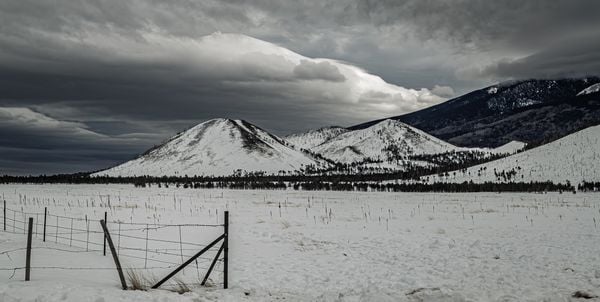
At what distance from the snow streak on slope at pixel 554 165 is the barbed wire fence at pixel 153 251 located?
100266mm

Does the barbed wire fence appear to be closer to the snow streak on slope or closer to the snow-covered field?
the snow-covered field

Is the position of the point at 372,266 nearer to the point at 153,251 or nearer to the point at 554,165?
the point at 153,251

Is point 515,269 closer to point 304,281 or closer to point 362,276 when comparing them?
point 362,276

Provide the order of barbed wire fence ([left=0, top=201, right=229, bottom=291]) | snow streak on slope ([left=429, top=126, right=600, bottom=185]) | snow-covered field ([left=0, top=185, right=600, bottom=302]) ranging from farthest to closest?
snow streak on slope ([left=429, top=126, right=600, bottom=185])
barbed wire fence ([left=0, top=201, right=229, bottom=291])
snow-covered field ([left=0, top=185, right=600, bottom=302])

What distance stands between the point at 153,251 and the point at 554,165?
392 ft

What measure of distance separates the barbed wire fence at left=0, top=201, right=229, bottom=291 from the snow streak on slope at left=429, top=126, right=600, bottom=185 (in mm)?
100266

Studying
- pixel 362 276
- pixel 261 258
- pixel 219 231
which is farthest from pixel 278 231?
pixel 362 276

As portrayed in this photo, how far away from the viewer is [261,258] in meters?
21.7

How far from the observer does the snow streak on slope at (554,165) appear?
105875 millimetres

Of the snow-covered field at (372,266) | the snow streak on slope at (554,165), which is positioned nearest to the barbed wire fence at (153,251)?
the snow-covered field at (372,266)

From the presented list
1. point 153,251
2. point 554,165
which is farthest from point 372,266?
point 554,165

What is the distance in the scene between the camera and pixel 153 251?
21.3 metres

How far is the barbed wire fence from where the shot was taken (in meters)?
15.5

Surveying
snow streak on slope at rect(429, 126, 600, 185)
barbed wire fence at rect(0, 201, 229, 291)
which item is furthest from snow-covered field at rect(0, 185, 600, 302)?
snow streak on slope at rect(429, 126, 600, 185)
